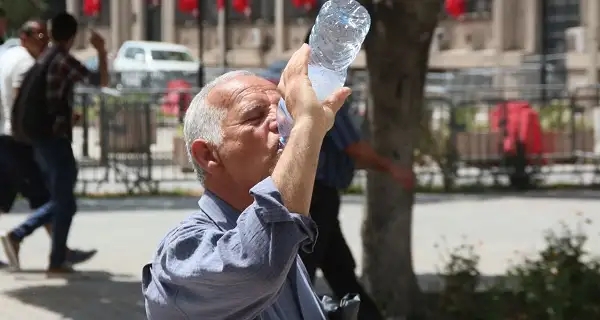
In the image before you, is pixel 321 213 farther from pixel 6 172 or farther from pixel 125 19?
pixel 125 19

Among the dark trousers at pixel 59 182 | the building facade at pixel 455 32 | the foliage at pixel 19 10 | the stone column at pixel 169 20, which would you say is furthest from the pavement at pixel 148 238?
the stone column at pixel 169 20

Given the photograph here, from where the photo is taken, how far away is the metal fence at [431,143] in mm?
16484

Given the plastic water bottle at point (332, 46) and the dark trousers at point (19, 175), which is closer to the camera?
the plastic water bottle at point (332, 46)

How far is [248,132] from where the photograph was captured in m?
2.76

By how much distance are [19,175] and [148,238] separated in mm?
1974

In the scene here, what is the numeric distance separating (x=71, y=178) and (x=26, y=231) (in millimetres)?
716

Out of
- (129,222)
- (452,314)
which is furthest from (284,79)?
(129,222)

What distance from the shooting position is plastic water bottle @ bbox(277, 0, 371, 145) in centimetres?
278

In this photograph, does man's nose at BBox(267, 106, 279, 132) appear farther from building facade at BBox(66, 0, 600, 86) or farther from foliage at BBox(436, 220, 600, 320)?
building facade at BBox(66, 0, 600, 86)

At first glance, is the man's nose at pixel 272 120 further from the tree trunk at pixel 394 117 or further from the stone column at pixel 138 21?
the stone column at pixel 138 21

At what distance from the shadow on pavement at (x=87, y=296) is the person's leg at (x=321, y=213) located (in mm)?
1747

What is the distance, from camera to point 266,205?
251 centimetres

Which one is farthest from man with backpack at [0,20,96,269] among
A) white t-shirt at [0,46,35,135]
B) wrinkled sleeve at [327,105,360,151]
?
wrinkled sleeve at [327,105,360,151]

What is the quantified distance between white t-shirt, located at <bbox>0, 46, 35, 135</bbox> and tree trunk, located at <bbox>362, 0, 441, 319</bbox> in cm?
338
